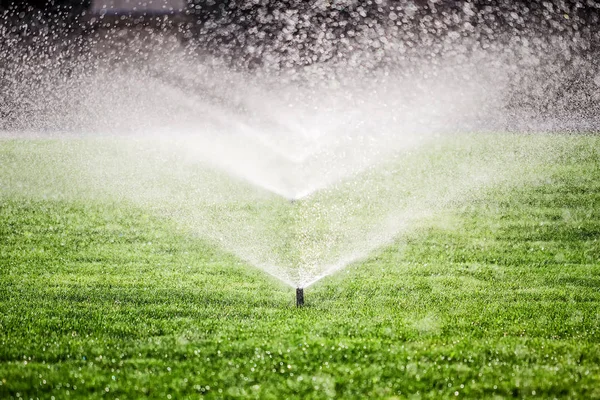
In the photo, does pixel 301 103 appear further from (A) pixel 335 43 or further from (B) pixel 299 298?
(B) pixel 299 298

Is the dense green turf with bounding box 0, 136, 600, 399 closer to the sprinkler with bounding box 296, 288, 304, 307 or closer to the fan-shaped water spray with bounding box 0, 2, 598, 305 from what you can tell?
the sprinkler with bounding box 296, 288, 304, 307

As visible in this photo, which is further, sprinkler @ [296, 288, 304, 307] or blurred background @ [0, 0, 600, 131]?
blurred background @ [0, 0, 600, 131]

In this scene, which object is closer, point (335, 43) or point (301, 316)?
point (301, 316)

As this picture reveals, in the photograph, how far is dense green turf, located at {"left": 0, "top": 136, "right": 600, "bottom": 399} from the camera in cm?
398

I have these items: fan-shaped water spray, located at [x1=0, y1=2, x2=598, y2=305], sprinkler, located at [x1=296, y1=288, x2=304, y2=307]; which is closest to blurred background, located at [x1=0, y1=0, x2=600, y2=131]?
fan-shaped water spray, located at [x1=0, y1=2, x2=598, y2=305]

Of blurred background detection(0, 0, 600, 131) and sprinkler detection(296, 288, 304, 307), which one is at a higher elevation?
blurred background detection(0, 0, 600, 131)

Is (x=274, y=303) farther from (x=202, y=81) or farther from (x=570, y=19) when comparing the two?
(x=570, y=19)

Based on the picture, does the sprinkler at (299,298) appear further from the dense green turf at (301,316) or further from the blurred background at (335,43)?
the blurred background at (335,43)

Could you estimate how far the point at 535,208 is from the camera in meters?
9.81

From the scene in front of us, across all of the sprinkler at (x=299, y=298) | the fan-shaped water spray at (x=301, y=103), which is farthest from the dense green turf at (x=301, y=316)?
the fan-shaped water spray at (x=301, y=103)

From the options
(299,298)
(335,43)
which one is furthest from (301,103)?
(299,298)

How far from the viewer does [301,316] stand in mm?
5348

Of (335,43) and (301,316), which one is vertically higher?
(335,43)

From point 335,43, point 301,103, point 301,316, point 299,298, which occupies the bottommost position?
point 301,316
